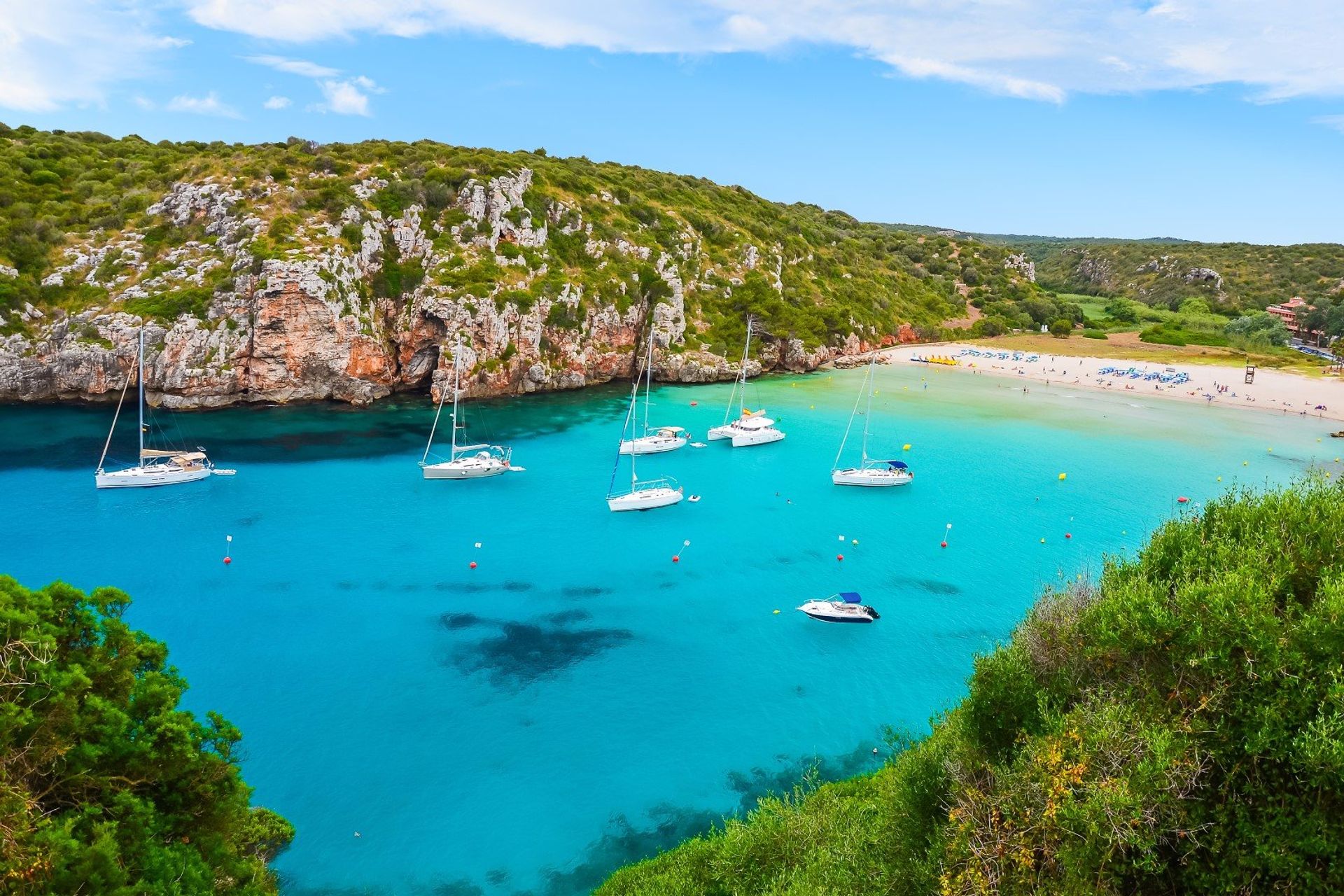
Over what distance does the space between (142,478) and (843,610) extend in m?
43.2

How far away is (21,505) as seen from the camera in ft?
126

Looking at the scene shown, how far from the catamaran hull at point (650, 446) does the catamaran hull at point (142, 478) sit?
28.4 metres

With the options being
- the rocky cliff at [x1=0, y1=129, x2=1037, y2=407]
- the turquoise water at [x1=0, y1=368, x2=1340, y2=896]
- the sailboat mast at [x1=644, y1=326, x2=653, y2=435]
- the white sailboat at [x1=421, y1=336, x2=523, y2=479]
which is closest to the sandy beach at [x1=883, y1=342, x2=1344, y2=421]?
the turquoise water at [x1=0, y1=368, x2=1340, y2=896]

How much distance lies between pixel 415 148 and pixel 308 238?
28.9 m

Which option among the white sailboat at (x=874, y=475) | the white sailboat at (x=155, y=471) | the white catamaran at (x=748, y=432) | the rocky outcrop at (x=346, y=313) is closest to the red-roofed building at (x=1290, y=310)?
the rocky outcrop at (x=346, y=313)

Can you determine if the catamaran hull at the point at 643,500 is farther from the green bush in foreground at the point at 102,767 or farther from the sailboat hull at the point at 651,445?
the green bush in foreground at the point at 102,767

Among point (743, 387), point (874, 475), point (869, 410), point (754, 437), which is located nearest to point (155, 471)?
point (754, 437)

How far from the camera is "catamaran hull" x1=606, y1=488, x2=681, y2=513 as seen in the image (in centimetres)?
4250

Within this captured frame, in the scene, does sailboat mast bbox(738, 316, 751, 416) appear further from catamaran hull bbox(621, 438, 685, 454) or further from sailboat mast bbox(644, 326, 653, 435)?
catamaran hull bbox(621, 438, 685, 454)

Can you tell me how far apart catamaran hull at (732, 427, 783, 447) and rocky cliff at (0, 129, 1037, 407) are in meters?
24.8

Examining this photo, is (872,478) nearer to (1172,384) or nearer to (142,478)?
(142,478)

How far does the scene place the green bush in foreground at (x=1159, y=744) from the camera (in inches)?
341

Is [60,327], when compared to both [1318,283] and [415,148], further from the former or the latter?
[1318,283]

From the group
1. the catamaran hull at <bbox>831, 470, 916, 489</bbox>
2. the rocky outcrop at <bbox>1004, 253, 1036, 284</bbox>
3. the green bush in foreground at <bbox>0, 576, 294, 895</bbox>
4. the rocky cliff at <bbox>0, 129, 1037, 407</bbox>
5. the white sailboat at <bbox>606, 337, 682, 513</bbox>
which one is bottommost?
the white sailboat at <bbox>606, 337, 682, 513</bbox>
